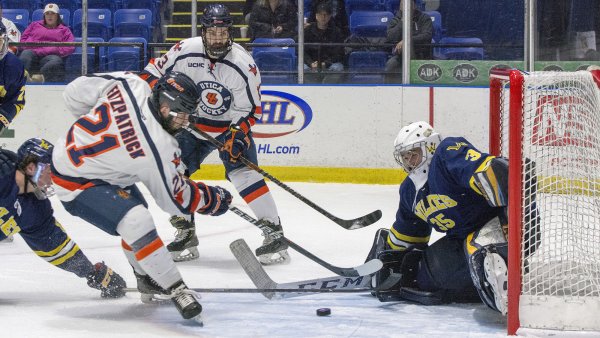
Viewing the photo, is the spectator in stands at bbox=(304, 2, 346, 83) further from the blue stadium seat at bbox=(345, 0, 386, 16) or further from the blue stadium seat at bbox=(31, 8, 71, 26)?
the blue stadium seat at bbox=(31, 8, 71, 26)

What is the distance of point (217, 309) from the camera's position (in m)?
3.66

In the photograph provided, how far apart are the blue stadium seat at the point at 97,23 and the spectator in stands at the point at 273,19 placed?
1.16m

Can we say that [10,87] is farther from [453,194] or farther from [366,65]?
[366,65]

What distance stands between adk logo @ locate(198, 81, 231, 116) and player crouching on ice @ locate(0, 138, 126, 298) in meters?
1.11

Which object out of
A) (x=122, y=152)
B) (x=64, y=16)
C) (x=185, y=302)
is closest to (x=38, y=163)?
(x=122, y=152)

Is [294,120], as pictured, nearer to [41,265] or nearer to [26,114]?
[26,114]

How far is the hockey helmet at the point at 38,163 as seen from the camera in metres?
3.62

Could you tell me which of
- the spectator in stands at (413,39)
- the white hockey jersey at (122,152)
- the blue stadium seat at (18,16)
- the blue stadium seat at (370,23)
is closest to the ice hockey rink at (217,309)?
the white hockey jersey at (122,152)

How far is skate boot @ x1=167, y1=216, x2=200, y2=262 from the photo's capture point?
15.4 ft

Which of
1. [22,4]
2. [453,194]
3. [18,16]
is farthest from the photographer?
[22,4]

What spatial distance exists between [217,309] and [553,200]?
1.19 m

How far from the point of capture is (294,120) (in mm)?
7090

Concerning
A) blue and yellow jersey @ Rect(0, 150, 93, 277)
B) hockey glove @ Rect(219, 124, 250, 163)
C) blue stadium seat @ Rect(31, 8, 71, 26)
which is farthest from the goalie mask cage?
blue stadium seat @ Rect(31, 8, 71, 26)

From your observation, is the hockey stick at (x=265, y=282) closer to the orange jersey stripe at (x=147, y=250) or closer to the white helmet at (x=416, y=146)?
the orange jersey stripe at (x=147, y=250)
